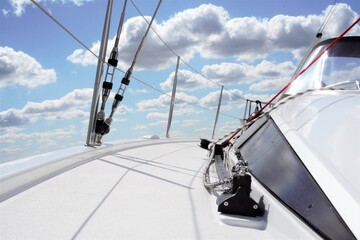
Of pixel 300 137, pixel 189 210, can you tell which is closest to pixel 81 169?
pixel 189 210

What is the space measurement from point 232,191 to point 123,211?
406 mm

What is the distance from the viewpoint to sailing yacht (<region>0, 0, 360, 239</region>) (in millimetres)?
1079

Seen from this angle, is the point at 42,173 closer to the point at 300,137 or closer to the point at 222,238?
the point at 222,238

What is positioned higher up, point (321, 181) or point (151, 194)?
point (321, 181)

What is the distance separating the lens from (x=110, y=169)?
2.09m

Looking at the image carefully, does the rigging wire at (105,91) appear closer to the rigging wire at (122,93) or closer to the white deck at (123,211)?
the rigging wire at (122,93)

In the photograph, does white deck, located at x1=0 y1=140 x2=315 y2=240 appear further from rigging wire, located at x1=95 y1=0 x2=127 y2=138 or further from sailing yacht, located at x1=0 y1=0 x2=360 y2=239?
rigging wire, located at x1=95 y1=0 x2=127 y2=138

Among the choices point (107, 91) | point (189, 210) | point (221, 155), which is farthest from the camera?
point (107, 91)

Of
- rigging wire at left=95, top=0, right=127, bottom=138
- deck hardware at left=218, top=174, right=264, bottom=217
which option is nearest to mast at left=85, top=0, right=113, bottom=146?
rigging wire at left=95, top=0, right=127, bottom=138

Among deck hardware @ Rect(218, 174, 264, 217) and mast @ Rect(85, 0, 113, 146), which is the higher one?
mast @ Rect(85, 0, 113, 146)

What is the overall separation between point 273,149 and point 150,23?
206 cm

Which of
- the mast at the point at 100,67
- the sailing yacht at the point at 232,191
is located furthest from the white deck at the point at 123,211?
the mast at the point at 100,67

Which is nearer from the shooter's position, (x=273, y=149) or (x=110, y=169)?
(x=273, y=149)

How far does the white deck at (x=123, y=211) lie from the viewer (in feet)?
3.66
